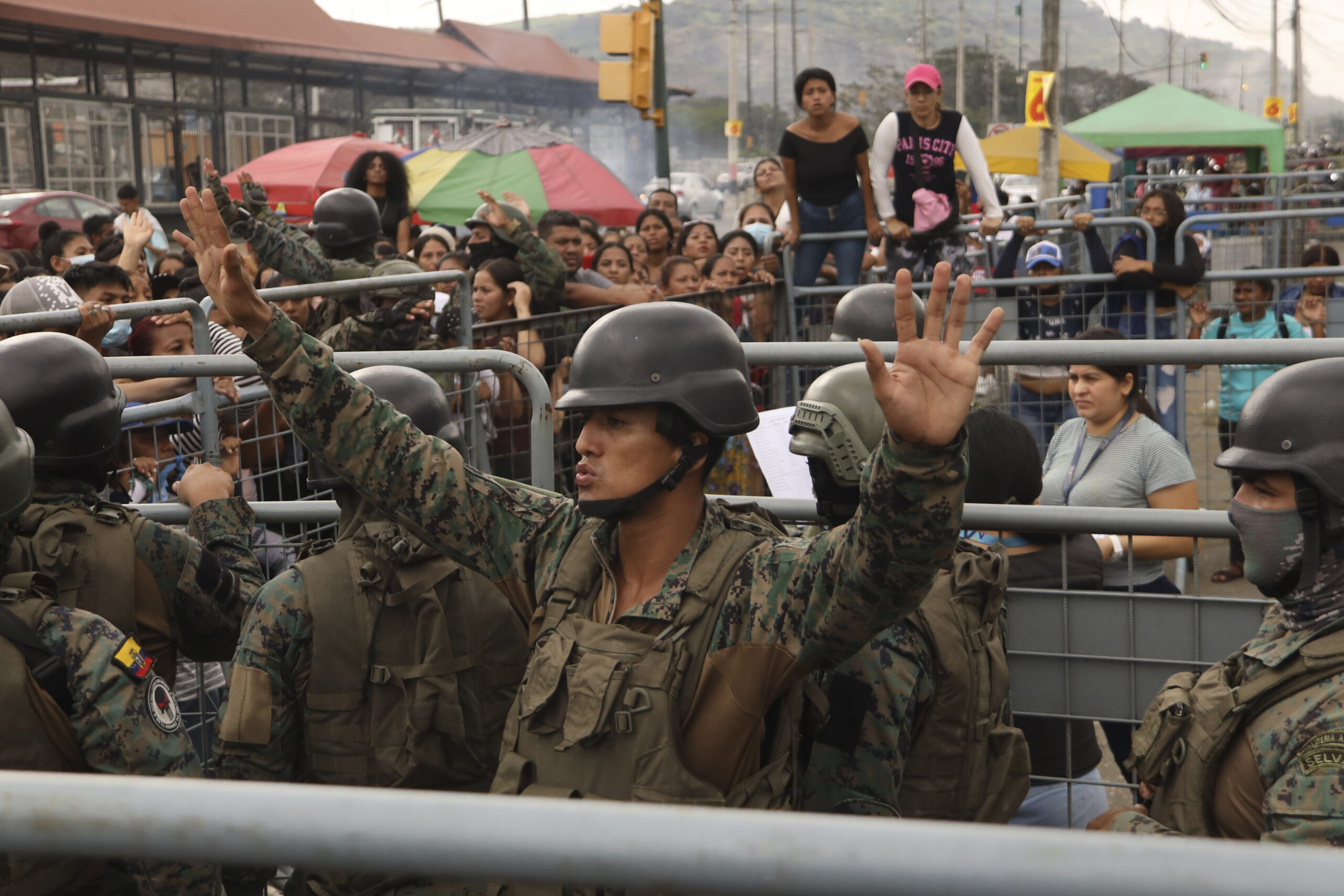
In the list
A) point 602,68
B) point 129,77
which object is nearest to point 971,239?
point 602,68

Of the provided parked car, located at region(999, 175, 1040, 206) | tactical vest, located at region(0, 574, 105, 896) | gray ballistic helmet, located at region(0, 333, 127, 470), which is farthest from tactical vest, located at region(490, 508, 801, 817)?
parked car, located at region(999, 175, 1040, 206)

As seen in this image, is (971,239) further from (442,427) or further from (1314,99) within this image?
(1314,99)

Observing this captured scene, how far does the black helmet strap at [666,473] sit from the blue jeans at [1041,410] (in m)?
4.01

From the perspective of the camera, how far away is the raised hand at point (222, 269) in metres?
2.55

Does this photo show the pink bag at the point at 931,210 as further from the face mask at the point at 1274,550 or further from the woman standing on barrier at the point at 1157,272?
the face mask at the point at 1274,550

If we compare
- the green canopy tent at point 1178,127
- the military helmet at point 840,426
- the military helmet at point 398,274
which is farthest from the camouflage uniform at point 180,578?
the green canopy tent at point 1178,127

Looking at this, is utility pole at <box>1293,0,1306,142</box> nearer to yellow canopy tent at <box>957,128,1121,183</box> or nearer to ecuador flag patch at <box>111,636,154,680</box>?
yellow canopy tent at <box>957,128,1121,183</box>

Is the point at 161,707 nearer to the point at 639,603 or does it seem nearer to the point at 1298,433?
the point at 639,603

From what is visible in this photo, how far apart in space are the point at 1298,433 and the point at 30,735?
91.1 inches

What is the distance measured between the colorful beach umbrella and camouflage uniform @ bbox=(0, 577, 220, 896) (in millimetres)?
12651

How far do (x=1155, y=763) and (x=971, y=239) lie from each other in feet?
31.9

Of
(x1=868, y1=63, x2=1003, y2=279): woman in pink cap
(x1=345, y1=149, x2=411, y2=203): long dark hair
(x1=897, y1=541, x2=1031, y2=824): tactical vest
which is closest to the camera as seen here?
(x1=897, y1=541, x2=1031, y2=824): tactical vest

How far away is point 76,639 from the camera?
2.41 meters

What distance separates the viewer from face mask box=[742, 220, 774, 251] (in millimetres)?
10538
